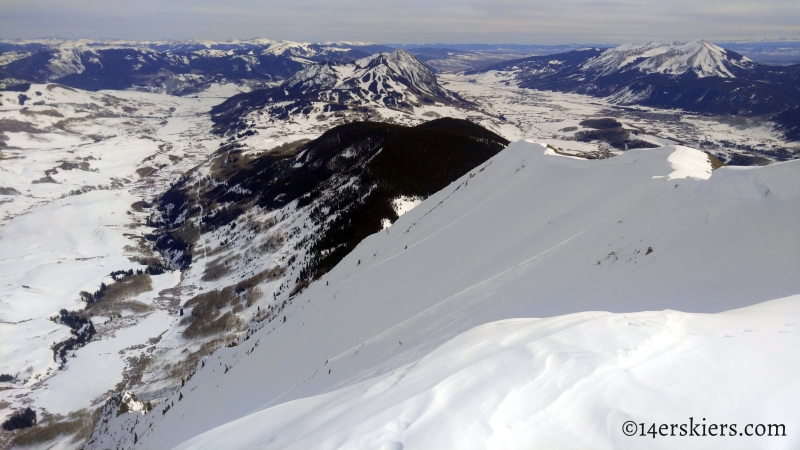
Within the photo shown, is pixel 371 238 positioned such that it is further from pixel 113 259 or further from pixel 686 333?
pixel 113 259

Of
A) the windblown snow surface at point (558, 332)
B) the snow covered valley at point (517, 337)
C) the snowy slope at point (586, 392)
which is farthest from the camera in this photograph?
the snow covered valley at point (517, 337)

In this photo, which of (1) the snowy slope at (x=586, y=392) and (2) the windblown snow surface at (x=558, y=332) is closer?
(1) the snowy slope at (x=586, y=392)

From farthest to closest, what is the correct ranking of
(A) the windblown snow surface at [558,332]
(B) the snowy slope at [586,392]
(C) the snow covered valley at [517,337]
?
(C) the snow covered valley at [517,337]
(A) the windblown snow surface at [558,332]
(B) the snowy slope at [586,392]

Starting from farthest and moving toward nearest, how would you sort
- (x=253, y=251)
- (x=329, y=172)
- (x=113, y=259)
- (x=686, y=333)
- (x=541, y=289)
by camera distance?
(x=329, y=172) → (x=113, y=259) → (x=253, y=251) → (x=541, y=289) → (x=686, y=333)

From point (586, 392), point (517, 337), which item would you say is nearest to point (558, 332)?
point (517, 337)

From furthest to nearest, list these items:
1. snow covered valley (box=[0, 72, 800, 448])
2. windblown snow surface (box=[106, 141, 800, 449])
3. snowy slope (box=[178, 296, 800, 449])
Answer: snow covered valley (box=[0, 72, 800, 448])
windblown snow surface (box=[106, 141, 800, 449])
snowy slope (box=[178, 296, 800, 449])

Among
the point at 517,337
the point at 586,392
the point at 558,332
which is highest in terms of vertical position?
the point at 586,392

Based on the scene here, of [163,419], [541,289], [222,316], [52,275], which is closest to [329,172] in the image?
[222,316]

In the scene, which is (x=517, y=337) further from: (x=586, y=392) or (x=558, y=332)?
(x=586, y=392)
